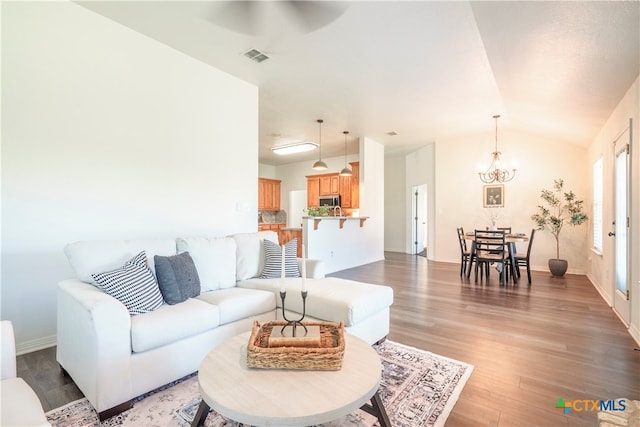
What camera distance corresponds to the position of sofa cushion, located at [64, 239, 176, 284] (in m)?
2.13

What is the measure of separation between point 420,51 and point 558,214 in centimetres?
480

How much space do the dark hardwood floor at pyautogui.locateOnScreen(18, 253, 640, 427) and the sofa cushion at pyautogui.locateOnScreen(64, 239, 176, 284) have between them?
2.48ft

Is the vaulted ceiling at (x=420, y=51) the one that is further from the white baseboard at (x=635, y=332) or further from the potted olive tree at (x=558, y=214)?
the white baseboard at (x=635, y=332)

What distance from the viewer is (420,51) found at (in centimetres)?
320

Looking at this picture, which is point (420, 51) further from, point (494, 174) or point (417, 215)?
point (417, 215)

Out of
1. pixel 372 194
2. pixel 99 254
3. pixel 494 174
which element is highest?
pixel 494 174

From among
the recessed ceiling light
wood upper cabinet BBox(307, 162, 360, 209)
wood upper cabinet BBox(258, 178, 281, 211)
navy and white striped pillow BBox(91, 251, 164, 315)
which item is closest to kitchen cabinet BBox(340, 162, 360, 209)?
Result: wood upper cabinet BBox(307, 162, 360, 209)

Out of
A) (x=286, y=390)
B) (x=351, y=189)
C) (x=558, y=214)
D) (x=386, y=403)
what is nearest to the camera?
(x=286, y=390)

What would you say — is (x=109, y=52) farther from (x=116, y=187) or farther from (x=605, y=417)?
(x=605, y=417)

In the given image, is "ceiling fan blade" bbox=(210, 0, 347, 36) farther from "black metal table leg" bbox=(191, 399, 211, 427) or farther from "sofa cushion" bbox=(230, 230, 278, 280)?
"black metal table leg" bbox=(191, 399, 211, 427)

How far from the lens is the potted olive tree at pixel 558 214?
549cm

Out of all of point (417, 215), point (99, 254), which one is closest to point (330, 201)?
point (417, 215)

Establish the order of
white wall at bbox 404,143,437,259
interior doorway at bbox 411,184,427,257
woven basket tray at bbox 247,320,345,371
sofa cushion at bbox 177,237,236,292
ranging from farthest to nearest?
interior doorway at bbox 411,184,427,257
white wall at bbox 404,143,437,259
sofa cushion at bbox 177,237,236,292
woven basket tray at bbox 247,320,345,371

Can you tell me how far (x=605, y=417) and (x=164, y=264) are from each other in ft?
9.60
